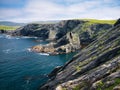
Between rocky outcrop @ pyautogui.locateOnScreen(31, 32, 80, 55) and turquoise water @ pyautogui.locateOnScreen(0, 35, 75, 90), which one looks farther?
rocky outcrop @ pyautogui.locateOnScreen(31, 32, 80, 55)

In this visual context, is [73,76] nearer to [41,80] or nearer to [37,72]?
[41,80]

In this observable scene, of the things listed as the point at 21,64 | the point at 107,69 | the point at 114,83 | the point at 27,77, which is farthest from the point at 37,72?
the point at 114,83

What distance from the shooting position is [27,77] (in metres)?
81.8

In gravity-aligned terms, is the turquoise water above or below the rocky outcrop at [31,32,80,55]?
below

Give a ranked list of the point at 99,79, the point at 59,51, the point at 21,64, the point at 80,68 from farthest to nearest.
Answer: the point at 59,51 → the point at 21,64 → the point at 80,68 → the point at 99,79

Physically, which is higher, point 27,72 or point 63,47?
point 63,47

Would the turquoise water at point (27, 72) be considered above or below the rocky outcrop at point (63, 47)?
below

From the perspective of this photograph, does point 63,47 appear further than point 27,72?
Yes

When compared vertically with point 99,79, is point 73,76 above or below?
below

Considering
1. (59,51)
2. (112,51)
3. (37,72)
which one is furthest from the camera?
(59,51)

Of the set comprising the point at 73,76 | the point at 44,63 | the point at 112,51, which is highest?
the point at 112,51

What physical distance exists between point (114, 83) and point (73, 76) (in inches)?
719

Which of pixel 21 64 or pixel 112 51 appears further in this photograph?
pixel 21 64

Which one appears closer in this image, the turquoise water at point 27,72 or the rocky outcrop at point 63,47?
the turquoise water at point 27,72
